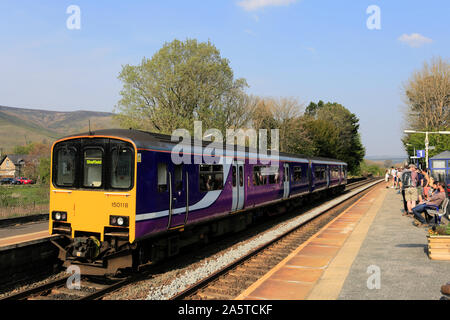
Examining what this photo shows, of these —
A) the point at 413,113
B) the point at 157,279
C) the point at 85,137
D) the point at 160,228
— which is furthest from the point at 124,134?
the point at 413,113

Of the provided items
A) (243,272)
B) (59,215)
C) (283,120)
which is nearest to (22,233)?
(59,215)

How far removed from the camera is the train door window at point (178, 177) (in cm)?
870

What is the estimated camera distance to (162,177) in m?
8.20

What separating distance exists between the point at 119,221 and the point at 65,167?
2.05 m

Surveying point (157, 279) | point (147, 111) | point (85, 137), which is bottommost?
point (157, 279)

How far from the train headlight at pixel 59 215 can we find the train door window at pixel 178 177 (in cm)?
250

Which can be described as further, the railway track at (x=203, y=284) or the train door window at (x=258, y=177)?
the train door window at (x=258, y=177)

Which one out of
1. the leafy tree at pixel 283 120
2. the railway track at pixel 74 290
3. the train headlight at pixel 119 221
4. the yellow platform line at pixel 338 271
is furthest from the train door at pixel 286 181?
the leafy tree at pixel 283 120

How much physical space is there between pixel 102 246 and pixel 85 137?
2.42 metres

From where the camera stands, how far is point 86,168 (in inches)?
318

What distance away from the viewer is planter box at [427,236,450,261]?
26.2 ft

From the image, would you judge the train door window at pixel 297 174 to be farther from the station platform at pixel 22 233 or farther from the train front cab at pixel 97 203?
the train front cab at pixel 97 203

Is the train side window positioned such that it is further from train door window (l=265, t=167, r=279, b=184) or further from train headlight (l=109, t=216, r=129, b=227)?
train headlight (l=109, t=216, r=129, b=227)
